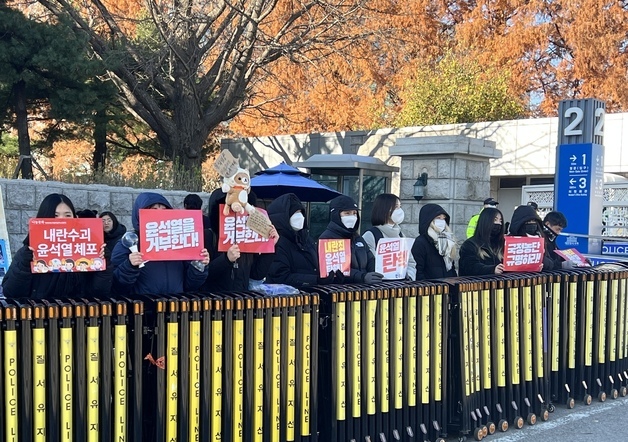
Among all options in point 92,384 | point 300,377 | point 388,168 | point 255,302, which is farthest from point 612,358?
point 388,168

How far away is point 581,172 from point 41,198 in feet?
27.3

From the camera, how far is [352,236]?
6293 mm

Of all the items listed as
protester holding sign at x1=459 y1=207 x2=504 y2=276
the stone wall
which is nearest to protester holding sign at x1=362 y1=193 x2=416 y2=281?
protester holding sign at x1=459 y1=207 x2=504 y2=276

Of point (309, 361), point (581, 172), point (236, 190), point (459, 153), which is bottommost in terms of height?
point (309, 361)

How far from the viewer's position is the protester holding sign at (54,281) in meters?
4.41

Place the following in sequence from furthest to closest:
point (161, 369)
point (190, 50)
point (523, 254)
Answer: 1. point (190, 50)
2. point (523, 254)
3. point (161, 369)

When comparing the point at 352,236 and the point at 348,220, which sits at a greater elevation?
the point at 348,220

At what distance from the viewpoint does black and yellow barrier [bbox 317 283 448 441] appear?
16.2 ft

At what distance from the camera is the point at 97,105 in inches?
568

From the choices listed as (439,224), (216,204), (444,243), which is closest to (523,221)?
(444,243)

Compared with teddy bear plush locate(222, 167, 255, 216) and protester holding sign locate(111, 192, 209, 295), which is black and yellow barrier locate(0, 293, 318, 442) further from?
teddy bear plush locate(222, 167, 255, 216)

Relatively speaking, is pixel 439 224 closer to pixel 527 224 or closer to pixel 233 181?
pixel 527 224

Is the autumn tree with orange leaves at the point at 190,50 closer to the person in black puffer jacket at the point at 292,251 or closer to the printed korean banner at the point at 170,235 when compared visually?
the person in black puffer jacket at the point at 292,251

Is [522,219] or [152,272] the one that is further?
[522,219]
